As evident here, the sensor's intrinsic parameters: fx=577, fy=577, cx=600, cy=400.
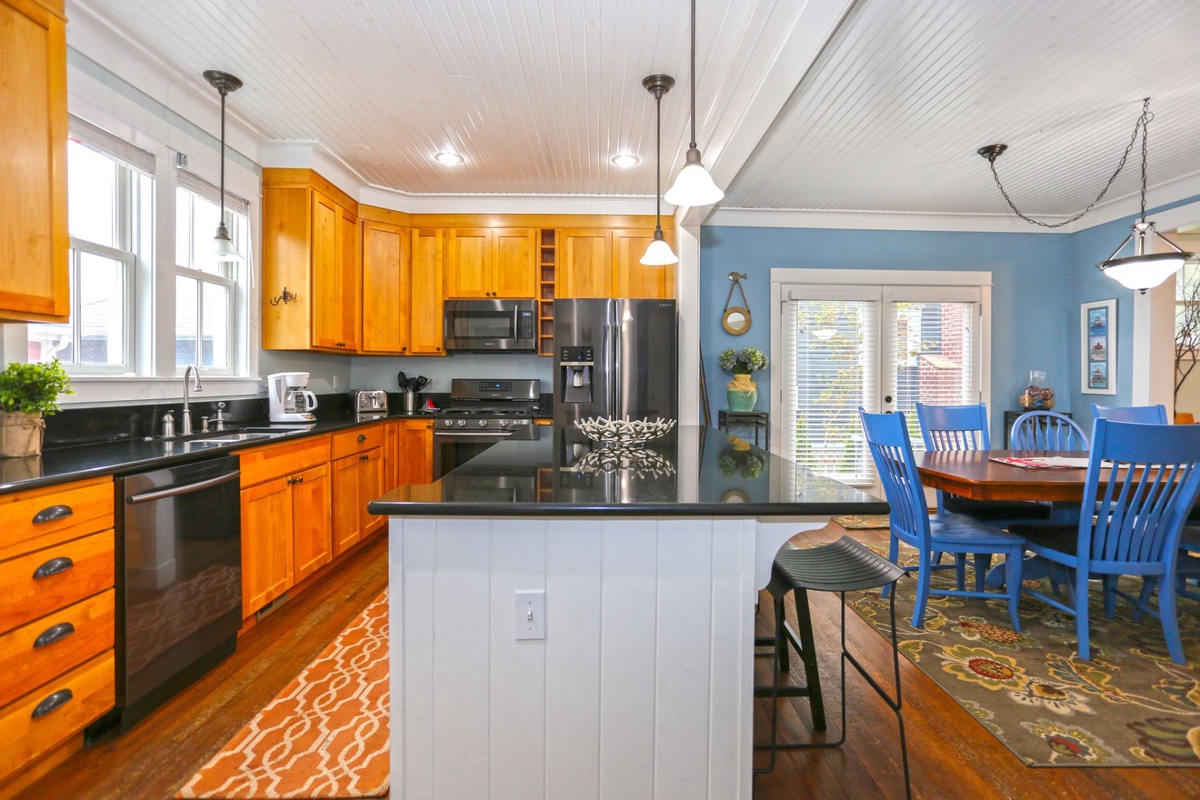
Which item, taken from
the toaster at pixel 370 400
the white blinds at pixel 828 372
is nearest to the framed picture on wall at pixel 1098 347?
the white blinds at pixel 828 372

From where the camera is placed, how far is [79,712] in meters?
1.73

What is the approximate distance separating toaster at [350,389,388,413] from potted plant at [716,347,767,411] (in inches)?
112

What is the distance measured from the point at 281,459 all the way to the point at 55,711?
128cm

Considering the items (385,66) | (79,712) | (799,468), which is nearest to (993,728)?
(799,468)

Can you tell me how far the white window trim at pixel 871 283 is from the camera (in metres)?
5.07

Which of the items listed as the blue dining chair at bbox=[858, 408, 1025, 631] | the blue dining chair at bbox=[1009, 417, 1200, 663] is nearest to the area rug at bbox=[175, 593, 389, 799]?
the blue dining chair at bbox=[858, 408, 1025, 631]

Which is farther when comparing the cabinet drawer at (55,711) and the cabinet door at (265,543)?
the cabinet door at (265,543)

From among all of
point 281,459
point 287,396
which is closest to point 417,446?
point 287,396

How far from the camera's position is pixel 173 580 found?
6.78 feet

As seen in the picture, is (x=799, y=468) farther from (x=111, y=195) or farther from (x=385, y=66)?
(x=111, y=195)

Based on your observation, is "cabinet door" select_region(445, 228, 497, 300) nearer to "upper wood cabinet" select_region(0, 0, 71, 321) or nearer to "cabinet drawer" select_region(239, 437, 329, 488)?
"cabinet drawer" select_region(239, 437, 329, 488)

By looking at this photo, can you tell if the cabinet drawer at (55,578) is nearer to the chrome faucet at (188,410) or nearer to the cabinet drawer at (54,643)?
the cabinet drawer at (54,643)

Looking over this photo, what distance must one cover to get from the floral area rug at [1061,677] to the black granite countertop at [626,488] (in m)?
1.17

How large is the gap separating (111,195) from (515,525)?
2.79 metres
